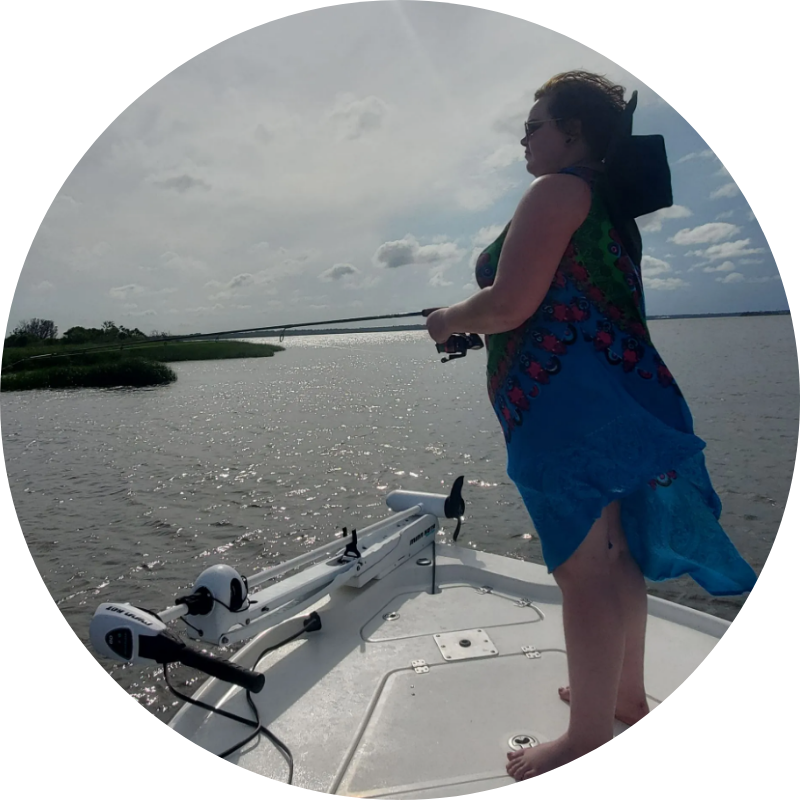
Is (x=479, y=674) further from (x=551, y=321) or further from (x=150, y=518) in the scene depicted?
(x=150, y=518)

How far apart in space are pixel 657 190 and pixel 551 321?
454mm

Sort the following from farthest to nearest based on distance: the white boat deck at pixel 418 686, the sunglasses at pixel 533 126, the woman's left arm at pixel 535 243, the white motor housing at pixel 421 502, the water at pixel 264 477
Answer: the water at pixel 264 477 → the white motor housing at pixel 421 502 → the white boat deck at pixel 418 686 → the sunglasses at pixel 533 126 → the woman's left arm at pixel 535 243

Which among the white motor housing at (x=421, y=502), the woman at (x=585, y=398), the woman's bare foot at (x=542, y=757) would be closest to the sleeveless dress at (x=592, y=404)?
the woman at (x=585, y=398)

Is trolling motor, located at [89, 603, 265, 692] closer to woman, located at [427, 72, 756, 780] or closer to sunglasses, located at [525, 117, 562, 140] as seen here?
woman, located at [427, 72, 756, 780]

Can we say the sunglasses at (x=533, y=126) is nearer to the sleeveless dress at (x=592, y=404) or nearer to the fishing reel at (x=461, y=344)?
the sleeveless dress at (x=592, y=404)

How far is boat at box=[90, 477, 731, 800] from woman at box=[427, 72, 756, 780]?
391mm

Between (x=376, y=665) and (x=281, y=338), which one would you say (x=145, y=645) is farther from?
(x=281, y=338)

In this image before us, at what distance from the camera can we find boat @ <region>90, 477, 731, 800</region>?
181 cm

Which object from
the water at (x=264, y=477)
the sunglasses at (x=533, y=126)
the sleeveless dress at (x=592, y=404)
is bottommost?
the water at (x=264, y=477)

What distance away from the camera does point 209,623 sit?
2.17 m

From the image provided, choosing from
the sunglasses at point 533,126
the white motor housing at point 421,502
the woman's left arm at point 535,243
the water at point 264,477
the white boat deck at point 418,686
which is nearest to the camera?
the woman's left arm at point 535,243

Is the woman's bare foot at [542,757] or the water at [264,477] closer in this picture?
the woman's bare foot at [542,757]

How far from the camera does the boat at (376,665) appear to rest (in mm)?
1813

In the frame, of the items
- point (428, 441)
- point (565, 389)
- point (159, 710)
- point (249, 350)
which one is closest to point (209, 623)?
point (565, 389)
